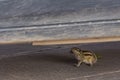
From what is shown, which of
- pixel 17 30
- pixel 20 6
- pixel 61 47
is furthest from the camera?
pixel 61 47

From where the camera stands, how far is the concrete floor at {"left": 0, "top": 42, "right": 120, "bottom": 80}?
84.6 inches

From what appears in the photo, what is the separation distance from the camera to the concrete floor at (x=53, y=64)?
2.15m

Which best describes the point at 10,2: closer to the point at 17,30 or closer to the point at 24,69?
the point at 17,30

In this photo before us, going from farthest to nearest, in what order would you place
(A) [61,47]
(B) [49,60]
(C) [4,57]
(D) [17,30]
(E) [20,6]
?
(A) [61,47], (C) [4,57], (B) [49,60], (E) [20,6], (D) [17,30]

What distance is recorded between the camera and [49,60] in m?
2.47

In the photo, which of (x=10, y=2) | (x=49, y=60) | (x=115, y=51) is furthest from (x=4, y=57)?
(x=10, y=2)

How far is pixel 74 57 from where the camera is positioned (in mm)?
2586

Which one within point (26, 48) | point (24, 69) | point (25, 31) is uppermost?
point (25, 31)

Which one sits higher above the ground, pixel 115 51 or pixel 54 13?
pixel 54 13

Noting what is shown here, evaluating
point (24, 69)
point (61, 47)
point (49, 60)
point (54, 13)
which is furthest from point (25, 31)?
point (61, 47)

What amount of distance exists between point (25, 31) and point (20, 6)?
0.50 ft

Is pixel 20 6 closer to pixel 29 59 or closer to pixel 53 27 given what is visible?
pixel 53 27

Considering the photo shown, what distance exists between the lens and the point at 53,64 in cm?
242

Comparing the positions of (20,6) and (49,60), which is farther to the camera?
(49,60)
